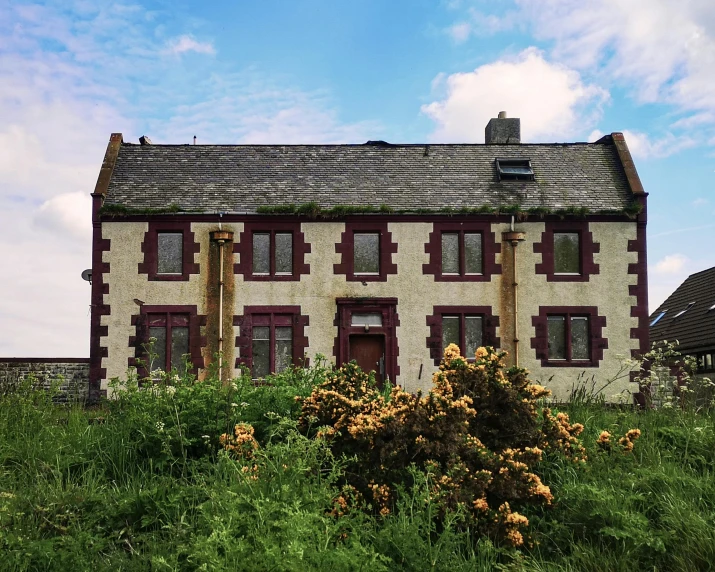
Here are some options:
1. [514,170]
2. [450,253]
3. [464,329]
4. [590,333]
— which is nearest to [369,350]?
[464,329]

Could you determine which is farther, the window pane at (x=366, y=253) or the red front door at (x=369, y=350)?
the window pane at (x=366, y=253)

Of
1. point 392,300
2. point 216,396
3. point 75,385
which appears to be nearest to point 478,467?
point 216,396

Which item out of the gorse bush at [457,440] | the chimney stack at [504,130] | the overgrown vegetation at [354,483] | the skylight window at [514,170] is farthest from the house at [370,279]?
the gorse bush at [457,440]

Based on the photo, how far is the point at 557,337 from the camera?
20.9 m

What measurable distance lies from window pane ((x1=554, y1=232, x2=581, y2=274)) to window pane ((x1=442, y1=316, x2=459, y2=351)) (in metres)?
3.52

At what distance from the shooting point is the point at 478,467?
23.4 feet

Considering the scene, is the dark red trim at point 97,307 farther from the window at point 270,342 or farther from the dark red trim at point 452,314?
the dark red trim at point 452,314

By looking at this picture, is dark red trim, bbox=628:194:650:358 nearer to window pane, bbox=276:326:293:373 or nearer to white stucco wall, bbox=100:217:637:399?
white stucco wall, bbox=100:217:637:399

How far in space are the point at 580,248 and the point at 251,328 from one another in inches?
406

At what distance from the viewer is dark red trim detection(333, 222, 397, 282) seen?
20.8m

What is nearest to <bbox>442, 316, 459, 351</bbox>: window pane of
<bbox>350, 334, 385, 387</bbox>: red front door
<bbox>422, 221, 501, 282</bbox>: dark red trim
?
<bbox>422, 221, 501, 282</bbox>: dark red trim

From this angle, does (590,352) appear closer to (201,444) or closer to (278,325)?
(278,325)

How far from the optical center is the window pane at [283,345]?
20.6 meters

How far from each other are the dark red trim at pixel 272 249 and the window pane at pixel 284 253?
0.16 meters
